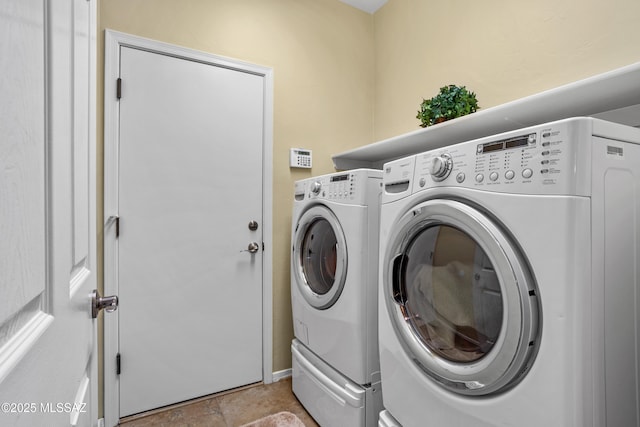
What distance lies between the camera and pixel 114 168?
1641 mm

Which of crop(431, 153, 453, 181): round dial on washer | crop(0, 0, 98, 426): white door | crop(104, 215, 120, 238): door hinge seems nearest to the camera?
crop(0, 0, 98, 426): white door

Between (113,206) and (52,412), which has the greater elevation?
(113,206)

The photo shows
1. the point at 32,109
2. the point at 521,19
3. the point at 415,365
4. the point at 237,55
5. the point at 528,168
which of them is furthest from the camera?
the point at 237,55

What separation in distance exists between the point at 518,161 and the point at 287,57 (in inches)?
73.0

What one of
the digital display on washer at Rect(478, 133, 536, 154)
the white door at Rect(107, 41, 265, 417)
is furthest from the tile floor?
the digital display on washer at Rect(478, 133, 536, 154)

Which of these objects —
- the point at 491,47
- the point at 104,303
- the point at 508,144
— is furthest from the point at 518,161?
the point at 491,47

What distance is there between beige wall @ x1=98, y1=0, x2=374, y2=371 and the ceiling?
0.13 ft

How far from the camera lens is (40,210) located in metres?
0.34

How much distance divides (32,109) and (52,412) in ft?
1.18

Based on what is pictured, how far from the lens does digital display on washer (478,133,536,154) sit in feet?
2.47

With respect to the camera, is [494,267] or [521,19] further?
[521,19]

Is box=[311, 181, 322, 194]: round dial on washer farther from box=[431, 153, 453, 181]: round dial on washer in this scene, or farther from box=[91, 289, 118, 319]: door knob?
box=[91, 289, 118, 319]: door knob

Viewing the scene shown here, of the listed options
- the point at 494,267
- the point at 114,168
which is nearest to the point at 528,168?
the point at 494,267

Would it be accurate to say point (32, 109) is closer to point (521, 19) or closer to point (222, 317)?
point (222, 317)
